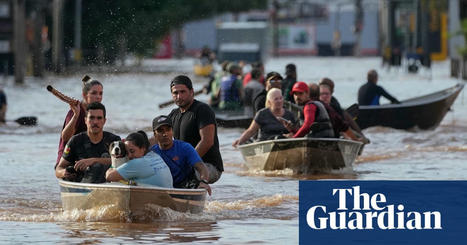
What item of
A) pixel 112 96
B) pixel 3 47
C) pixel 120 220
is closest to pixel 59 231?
pixel 120 220

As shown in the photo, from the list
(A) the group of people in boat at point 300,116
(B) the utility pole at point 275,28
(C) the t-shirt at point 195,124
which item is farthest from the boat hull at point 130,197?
(B) the utility pole at point 275,28

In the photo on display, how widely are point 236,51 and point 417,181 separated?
59.5 metres

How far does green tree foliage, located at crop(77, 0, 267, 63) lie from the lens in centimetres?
7419

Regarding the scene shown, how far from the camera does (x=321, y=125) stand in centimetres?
1917

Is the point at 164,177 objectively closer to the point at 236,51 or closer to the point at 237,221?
the point at 237,221

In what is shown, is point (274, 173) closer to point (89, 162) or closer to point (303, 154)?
point (303, 154)

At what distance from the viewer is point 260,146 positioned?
65.5 feet

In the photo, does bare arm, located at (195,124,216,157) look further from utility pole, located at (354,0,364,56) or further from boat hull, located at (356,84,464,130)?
utility pole, located at (354,0,364,56)

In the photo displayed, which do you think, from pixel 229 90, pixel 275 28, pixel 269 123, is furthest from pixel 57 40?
pixel 275 28

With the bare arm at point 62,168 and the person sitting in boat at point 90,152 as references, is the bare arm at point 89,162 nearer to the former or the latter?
the person sitting in boat at point 90,152

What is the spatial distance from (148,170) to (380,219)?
240 centimetres

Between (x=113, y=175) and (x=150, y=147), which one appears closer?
(x=113, y=175)

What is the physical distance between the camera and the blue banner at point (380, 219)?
12789mm

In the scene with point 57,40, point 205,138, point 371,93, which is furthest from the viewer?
point 57,40
